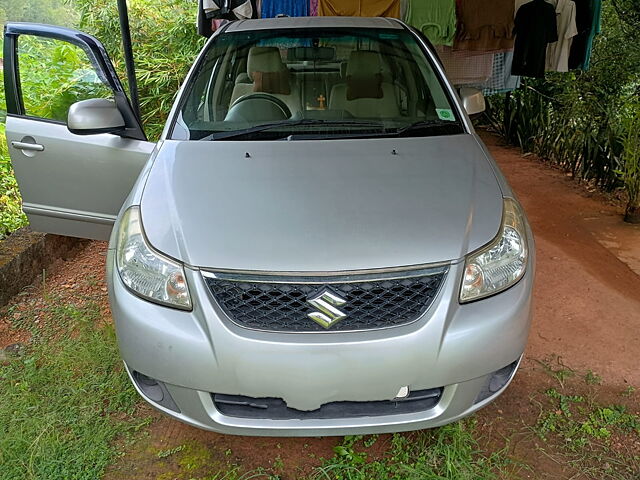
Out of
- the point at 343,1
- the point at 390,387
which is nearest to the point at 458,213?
the point at 390,387

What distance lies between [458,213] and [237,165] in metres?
0.86

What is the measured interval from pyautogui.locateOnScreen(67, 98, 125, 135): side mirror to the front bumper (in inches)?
40.8

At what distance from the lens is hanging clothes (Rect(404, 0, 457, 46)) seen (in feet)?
16.0

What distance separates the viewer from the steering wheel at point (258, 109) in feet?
8.16

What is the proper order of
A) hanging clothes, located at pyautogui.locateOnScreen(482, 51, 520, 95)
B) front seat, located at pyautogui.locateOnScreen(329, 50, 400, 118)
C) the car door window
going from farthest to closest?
hanging clothes, located at pyautogui.locateOnScreen(482, 51, 520, 95) → the car door window → front seat, located at pyautogui.locateOnScreen(329, 50, 400, 118)

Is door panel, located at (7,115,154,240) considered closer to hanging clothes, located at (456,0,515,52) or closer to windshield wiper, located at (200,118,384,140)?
windshield wiper, located at (200,118,384,140)

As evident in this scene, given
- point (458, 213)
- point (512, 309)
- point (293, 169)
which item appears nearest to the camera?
point (512, 309)

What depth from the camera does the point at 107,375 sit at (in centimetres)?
237

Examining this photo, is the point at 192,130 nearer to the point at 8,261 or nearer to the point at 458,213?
the point at 458,213

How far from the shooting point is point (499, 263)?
173 cm

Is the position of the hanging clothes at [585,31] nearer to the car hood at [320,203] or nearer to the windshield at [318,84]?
the windshield at [318,84]

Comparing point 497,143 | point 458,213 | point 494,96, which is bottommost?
point 497,143

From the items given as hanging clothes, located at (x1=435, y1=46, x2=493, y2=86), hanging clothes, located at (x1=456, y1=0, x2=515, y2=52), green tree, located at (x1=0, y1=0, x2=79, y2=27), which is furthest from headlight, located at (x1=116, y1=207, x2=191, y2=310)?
green tree, located at (x1=0, y1=0, x2=79, y2=27)

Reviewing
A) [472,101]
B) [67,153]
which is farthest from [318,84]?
[67,153]
